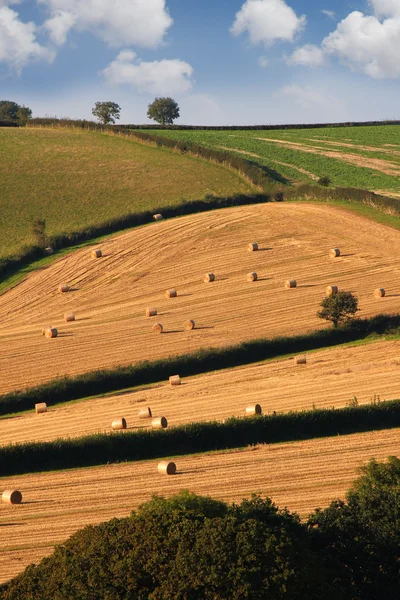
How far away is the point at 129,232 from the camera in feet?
217

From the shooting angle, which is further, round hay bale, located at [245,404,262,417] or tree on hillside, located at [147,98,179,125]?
tree on hillside, located at [147,98,179,125]

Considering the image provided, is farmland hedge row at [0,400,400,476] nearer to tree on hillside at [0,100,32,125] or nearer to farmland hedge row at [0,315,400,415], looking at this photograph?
farmland hedge row at [0,315,400,415]

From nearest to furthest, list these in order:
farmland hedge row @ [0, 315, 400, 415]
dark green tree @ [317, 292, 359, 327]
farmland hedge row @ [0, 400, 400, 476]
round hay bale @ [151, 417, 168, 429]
Answer: farmland hedge row @ [0, 400, 400, 476] → round hay bale @ [151, 417, 168, 429] → farmland hedge row @ [0, 315, 400, 415] → dark green tree @ [317, 292, 359, 327]

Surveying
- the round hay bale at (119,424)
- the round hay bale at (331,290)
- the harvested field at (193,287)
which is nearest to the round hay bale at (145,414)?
the round hay bale at (119,424)

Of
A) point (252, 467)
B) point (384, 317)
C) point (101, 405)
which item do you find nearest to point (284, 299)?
point (384, 317)

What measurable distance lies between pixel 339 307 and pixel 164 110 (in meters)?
116

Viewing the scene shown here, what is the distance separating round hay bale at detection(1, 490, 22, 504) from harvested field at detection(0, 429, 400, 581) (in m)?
0.28

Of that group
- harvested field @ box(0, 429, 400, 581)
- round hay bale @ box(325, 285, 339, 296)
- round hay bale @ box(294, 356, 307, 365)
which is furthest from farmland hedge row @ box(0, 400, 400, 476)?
round hay bale @ box(325, 285, 339, 296)

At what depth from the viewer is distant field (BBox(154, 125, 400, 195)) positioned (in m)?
81.8

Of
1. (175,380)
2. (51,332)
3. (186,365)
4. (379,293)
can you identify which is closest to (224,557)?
(175,380)

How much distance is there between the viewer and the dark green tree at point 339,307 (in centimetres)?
4650

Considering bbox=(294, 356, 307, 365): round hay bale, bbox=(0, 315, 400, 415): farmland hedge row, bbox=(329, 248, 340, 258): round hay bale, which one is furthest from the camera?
bbox=(329, 248, 340, 258): round hay bale

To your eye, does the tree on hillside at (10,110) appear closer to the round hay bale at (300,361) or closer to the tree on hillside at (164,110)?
the tree on hillside at (164,110)

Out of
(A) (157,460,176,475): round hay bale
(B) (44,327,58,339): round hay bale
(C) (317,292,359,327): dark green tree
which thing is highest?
(C) (317,292,359,327): dark green tree
